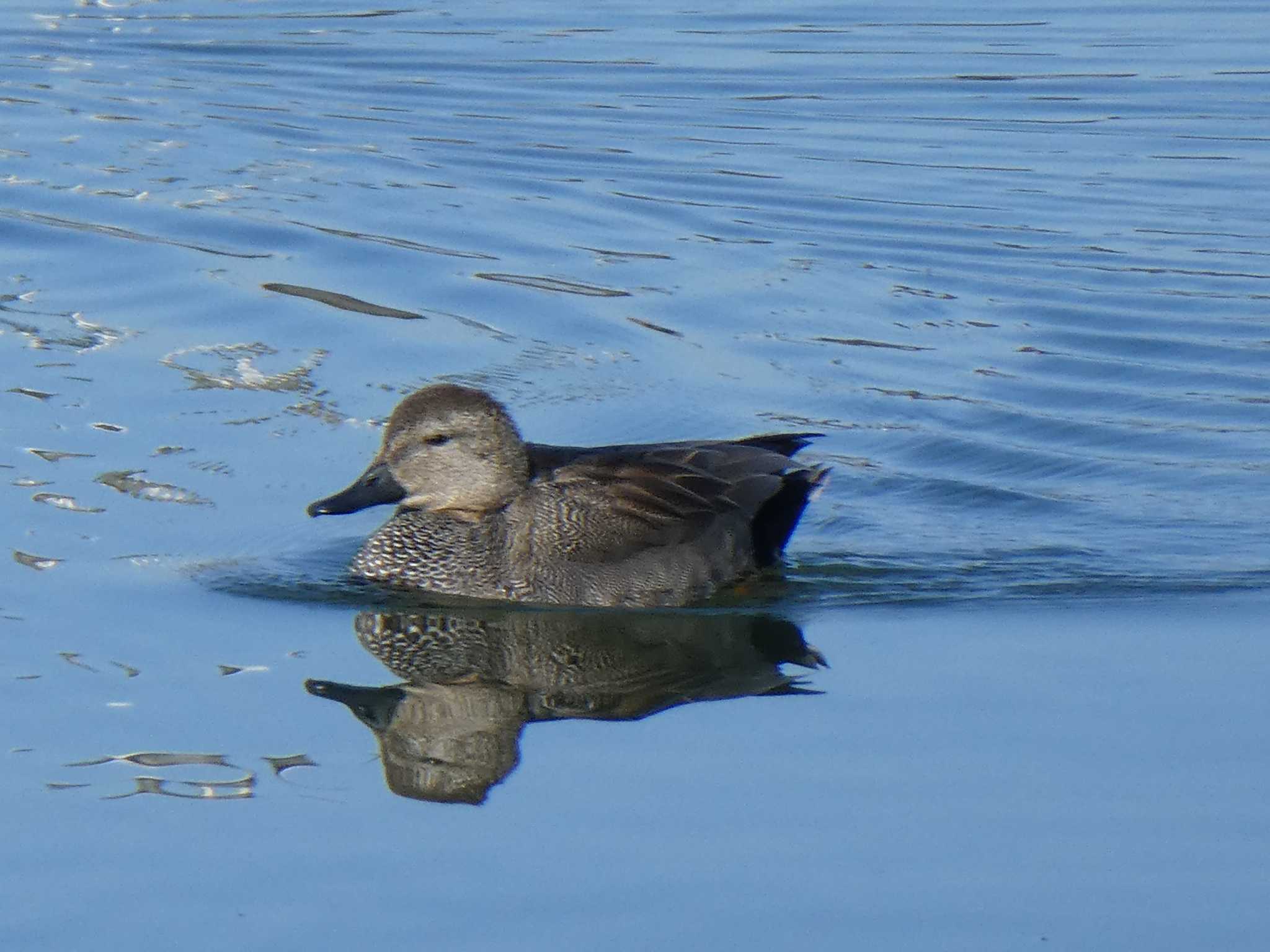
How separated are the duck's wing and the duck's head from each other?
0.57 ft

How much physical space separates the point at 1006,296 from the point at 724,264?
1.78 meters

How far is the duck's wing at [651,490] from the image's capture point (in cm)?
802

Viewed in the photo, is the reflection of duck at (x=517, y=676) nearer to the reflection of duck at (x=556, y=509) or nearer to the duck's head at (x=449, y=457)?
the reflection of duck at (x=556, y=509)

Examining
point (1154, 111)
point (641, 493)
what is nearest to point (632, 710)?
point (641, 493)

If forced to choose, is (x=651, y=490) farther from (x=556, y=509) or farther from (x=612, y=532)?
(x=556, y=509)

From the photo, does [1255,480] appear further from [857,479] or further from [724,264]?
[724,264]

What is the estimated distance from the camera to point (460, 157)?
1587cm

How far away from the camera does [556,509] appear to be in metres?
8.12

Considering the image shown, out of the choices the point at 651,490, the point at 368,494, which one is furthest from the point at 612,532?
the point at 368,494

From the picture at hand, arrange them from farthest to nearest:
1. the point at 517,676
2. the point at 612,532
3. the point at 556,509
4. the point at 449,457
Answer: the point at 449,457
the point at 556,509
the point at 612,532
the point at 517,676

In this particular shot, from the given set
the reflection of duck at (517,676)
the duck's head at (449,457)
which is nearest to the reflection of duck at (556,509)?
the duck's head at (449,457)

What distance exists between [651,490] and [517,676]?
128cm

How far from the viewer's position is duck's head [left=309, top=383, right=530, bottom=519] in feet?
26.9

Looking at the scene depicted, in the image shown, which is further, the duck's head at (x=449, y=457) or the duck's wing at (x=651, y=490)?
the duck's head at (x=449, y=457)
